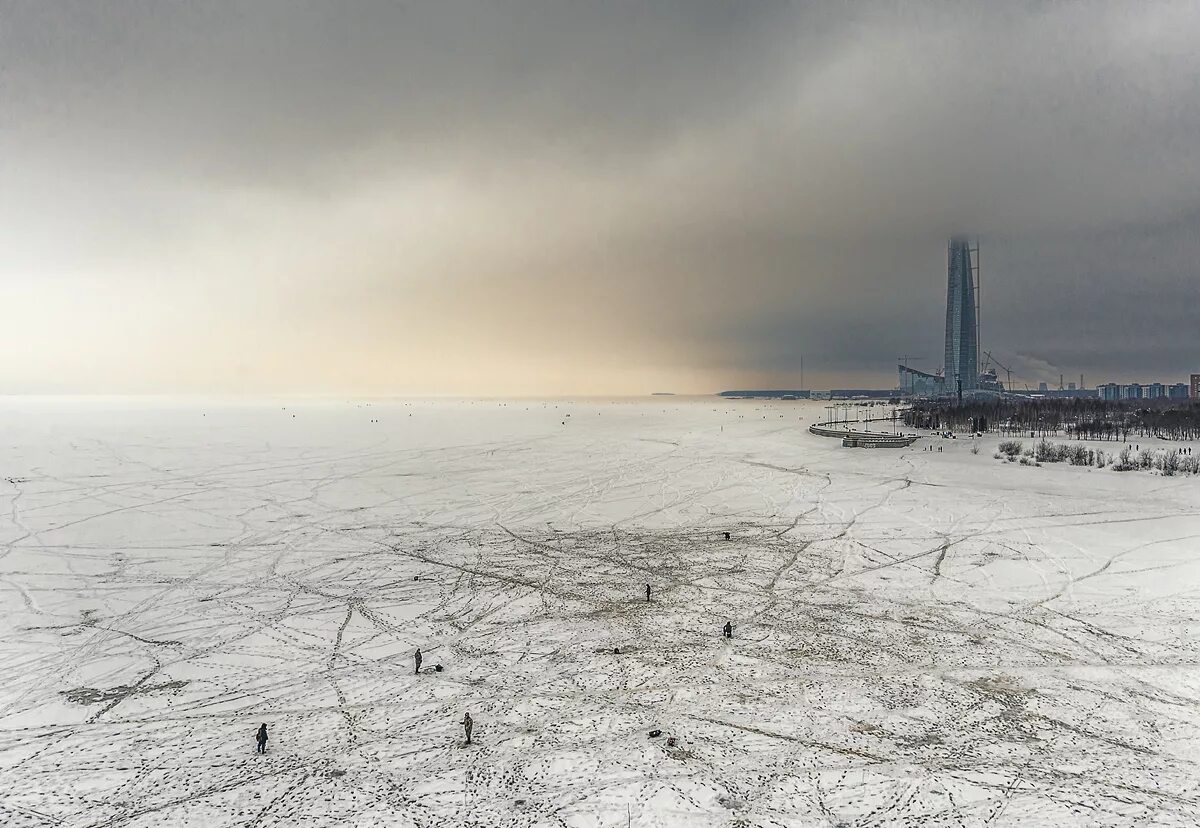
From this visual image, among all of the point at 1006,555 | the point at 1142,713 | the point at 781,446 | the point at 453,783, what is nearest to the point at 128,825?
the point at 453,783

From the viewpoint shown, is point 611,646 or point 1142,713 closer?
point 1142,713

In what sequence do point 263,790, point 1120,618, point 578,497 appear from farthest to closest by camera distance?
point 578,497, point 1120,618, point 263,790

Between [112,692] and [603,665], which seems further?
[603,665]

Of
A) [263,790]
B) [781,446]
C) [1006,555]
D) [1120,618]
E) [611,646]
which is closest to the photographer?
[263,790]

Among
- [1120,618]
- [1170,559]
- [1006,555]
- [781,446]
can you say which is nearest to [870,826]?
[1120,618]

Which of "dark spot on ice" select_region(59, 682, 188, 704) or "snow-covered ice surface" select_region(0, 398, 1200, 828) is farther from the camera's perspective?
"dark spot on ice" select_region(59, 682, 188, 704)

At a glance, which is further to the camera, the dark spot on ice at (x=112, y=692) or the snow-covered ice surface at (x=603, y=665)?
the dark spot on ice at (x=112, y=692)

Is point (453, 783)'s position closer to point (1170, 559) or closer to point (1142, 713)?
point (1142, 713)
